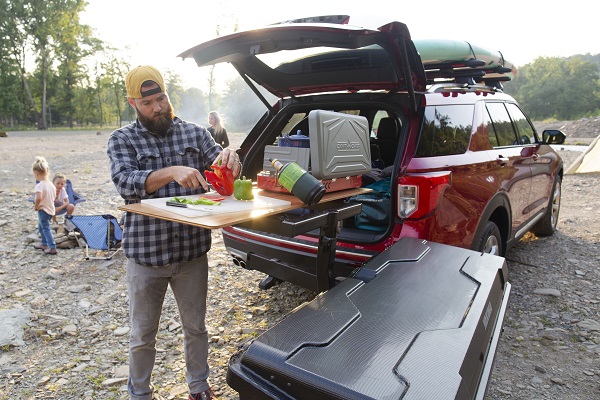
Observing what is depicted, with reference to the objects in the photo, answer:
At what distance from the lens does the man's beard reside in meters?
1.98

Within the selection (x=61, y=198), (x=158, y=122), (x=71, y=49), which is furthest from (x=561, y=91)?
(x=158, y=122)

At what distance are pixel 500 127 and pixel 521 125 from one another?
→ 0.84 metres

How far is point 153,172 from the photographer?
5.80 ft

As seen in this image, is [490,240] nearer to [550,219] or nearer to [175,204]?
[550,219]

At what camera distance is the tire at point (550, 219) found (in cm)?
484

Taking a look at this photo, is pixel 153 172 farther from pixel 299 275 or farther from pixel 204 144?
pixel 299 275

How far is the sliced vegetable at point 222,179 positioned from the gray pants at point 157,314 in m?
0.46

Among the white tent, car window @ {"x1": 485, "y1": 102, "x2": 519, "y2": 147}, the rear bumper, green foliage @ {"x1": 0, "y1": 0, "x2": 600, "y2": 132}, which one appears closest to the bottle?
the rear bumper

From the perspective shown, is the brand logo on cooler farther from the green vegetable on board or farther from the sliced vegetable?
the green vegetable on board

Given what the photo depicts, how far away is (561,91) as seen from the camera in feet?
185

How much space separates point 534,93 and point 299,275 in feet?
218

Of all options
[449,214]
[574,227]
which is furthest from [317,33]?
[574,227]

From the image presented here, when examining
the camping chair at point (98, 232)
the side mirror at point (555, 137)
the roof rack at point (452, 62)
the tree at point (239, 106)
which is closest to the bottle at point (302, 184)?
the roof rack at point (452, 62)

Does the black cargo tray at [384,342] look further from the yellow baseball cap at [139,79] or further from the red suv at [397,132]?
the yellow baseball cap at [139,79]
